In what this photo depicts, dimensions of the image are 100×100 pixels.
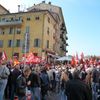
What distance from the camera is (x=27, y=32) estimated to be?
A: 65.3 meters

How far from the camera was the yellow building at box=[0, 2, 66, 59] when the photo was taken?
64.8m

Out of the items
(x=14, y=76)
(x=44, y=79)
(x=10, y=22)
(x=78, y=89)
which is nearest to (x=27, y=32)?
(x=10, y=22)

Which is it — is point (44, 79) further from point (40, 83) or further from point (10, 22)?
→ point (10, 22)

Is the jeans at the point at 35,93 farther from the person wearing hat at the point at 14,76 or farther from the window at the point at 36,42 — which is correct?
the window at the point at 36,42

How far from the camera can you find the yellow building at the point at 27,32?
213 ft

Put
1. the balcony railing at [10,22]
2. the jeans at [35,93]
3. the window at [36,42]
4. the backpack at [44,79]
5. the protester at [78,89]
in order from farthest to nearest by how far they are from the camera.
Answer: the balcony railing at [10,22] < the window at [36,42] < the backpack at [44,79] < the jeans at [35,93] < the protester at [78,89]

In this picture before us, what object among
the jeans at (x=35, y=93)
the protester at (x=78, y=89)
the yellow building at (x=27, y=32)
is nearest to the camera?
the protester at (x=78, y=89)

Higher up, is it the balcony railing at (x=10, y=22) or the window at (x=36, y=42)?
the balcony railing at (x=10, y=22)

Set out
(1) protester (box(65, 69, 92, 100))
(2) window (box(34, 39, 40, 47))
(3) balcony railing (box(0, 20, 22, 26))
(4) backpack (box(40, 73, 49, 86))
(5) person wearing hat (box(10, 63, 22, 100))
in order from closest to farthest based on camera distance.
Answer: (1) protester (box(65, 69, 92, 100)), (5) person wearing hat (box(10, 63, 22, 100)), (4) backpack (box(40, 73, 49, 86)), (2) window (box(34, 39, 40, 47)), (3) balcony railing (box(0, 20, 22, 26))

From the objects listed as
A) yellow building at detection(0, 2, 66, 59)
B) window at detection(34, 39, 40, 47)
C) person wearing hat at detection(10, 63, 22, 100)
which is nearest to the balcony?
yellow building at detection(0, 2, 66, 59)

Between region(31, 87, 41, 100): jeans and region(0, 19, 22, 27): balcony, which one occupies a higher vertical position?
region(0, 19, 22, 27): balcony

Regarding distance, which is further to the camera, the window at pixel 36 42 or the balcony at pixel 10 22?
the balcony at pixel 10 22

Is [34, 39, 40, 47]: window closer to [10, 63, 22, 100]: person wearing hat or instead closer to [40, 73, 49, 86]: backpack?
[40, 73, 49, 86]: backpack

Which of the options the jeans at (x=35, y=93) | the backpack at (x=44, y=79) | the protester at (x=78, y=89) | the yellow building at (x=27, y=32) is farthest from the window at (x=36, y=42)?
the protester at (x=78, y=89)
